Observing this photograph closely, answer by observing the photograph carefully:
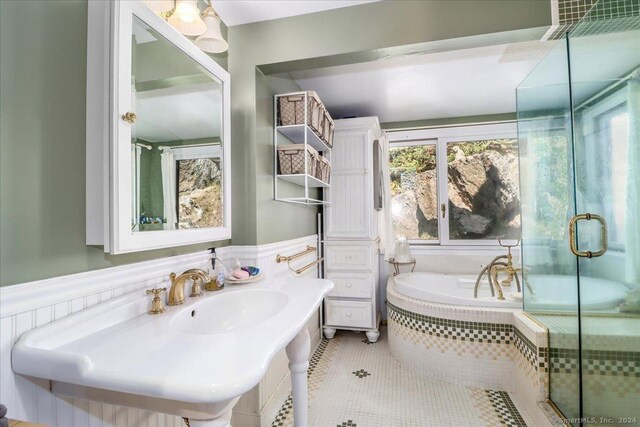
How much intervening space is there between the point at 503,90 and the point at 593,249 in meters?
1.77

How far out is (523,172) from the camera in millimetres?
2025

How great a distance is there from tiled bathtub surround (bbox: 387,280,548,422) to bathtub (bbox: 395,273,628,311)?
0.36 feet

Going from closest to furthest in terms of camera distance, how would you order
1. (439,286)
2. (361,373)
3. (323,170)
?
(361,373), (323,170), (439,286)

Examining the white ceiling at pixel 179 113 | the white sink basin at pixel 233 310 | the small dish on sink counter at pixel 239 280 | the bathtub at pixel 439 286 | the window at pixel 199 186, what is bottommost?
the bathtub at pixel 439 286

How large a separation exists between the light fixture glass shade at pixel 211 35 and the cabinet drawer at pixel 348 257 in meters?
1.95

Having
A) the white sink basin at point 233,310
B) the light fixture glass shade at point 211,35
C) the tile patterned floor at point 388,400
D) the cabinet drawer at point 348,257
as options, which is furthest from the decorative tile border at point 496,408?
the light fixture glass shade at point 211,35

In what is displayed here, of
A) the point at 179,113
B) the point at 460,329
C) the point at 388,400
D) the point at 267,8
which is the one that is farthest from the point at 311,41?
the point at 388,400

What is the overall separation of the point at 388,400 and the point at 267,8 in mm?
2490

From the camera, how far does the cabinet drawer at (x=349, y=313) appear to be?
2771 millimetres

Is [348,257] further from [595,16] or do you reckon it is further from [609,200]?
[595,16]

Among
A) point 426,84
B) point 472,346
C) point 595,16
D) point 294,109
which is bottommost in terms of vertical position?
point 472,346

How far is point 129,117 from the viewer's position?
0.97 meters

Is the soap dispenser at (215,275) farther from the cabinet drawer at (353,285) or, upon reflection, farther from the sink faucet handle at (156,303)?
the cabinet drawer at (353,285)

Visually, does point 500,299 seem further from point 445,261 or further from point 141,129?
point 141,129
